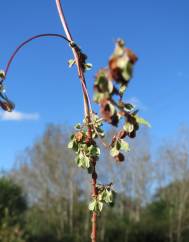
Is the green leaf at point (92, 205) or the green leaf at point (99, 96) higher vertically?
the green leaf at point (92, 205)

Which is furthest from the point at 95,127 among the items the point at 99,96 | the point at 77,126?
A: the point at 99,96

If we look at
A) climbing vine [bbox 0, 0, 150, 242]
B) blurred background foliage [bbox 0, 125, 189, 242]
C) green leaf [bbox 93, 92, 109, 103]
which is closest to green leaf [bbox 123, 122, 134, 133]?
climbing vine [bbox 0, 0, 150, 242]

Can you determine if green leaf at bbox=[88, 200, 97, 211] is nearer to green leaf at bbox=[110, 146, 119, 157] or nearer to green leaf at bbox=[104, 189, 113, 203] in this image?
green leaf at bbox=[104, 189, 113, 203]

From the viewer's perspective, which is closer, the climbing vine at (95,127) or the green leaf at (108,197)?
the climbing vine at (95,127)

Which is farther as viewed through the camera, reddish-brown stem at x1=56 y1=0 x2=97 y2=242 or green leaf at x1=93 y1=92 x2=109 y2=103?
reddish-brown stem at x1=56 y1=0 x2=97 y2=242

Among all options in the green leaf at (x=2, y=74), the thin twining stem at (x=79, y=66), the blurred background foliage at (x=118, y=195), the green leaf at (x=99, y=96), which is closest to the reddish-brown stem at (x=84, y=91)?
the thin twining stem at (x=79, y=66)

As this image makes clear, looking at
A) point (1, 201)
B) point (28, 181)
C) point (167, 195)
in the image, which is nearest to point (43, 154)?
point (28, 181)

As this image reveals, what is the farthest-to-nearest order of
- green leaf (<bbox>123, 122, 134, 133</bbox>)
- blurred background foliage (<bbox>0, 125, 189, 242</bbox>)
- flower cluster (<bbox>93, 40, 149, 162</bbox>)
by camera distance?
blurred background foliage (<bbox>0, 125, 189, 242</bbox>) < green leaf (<bbox>123, 122, 134, 133</bbox>) < flower cluster (<bbox>93, 40, 149, 162</bbox>)

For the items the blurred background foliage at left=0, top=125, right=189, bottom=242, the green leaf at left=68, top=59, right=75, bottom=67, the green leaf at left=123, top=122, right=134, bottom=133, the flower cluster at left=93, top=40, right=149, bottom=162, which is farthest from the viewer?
the blurred background foliage at left=0, top=125, right=189, bottom=242

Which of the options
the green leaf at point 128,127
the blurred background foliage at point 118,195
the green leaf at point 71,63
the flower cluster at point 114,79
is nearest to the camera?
the flower cluster at point 114,79

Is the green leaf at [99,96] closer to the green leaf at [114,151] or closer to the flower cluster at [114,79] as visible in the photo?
the flower cluster at [114,79]

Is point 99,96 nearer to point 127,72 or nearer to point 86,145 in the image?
point 127,72

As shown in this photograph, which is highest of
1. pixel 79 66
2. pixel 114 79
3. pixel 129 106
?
pixel 79 66
